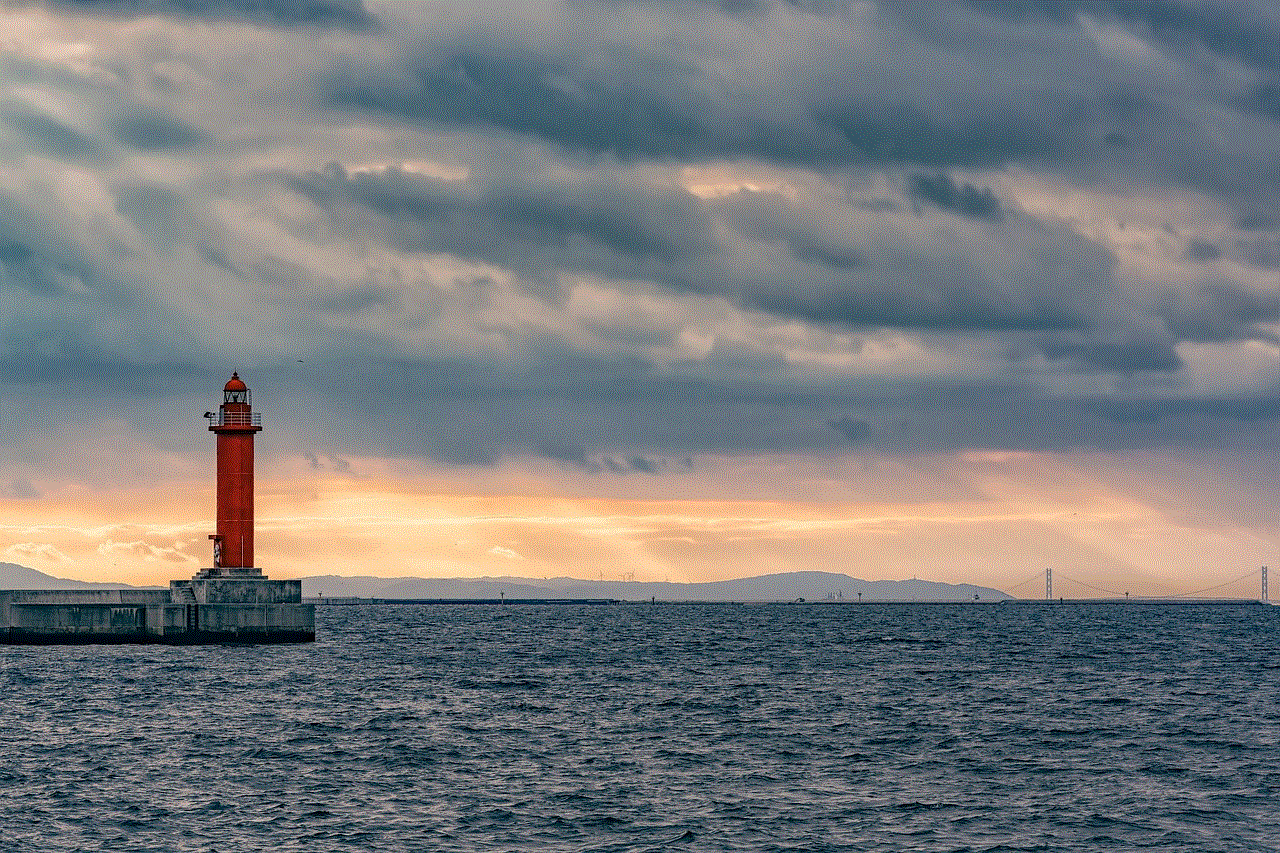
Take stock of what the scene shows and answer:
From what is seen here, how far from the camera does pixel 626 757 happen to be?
5200 centimetres

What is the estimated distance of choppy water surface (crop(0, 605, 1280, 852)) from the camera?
39125 millimetres

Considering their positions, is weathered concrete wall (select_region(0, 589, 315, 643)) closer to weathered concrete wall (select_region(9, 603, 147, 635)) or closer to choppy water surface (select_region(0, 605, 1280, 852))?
weathered concrete wall (select_region(9, 603, 147, 635))

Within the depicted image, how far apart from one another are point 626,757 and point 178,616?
54.4m

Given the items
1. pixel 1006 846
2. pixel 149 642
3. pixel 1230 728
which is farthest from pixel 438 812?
pixel 149 642

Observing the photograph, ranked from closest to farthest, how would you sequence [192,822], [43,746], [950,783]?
[192,822] < [950,783] < [43,746]

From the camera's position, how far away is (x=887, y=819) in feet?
134

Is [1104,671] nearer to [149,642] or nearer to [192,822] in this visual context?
[149,642]

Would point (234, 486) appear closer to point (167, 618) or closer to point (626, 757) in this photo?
point (167, 618)

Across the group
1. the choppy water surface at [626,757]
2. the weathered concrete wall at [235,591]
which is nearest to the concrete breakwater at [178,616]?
the weathered concrete wall at [235,591]

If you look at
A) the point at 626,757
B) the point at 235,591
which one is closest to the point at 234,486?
the point at 235,591

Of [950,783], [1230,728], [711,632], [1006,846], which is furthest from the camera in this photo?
[711,632]

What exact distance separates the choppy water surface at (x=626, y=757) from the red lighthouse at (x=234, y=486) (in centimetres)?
647

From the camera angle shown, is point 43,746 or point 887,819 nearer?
point 887,819

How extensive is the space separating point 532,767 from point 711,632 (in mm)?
125878
